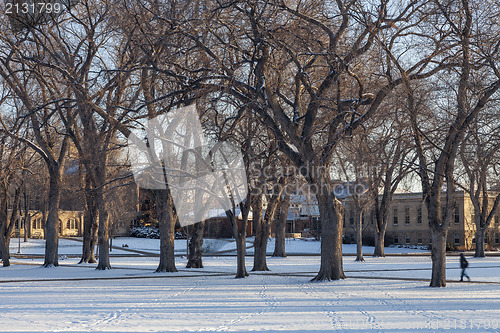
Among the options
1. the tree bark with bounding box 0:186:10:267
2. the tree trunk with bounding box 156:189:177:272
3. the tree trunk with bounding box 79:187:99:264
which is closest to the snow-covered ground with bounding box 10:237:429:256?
the tree trunk with bounding box 79:187:99:264

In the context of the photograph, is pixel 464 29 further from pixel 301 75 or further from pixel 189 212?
pixel 189 212

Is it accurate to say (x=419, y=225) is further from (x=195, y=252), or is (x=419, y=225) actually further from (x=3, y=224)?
(x=3, y=224)

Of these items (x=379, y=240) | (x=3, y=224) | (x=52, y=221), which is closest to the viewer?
(x=52, y=221)

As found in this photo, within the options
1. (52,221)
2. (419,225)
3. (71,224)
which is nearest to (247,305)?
(52,221)

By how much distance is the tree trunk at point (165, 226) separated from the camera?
2853cm

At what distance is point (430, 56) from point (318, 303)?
9855mm

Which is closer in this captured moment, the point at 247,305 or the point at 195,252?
the point at 247,305

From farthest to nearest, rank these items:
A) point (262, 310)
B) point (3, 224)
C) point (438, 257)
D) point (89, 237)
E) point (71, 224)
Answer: point (71, 224) → point (89, 237) → point (3, 224) → point (438, 257) → point (262, 310)

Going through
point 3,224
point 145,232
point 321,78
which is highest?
point 321,78

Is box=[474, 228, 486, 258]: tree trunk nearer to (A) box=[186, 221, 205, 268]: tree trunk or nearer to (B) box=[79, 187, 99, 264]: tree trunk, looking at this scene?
(A) box=[186, 221, 205, 268]: tree trunk

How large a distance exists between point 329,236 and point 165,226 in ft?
31.1

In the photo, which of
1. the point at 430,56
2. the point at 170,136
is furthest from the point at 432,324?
the point at 170,136

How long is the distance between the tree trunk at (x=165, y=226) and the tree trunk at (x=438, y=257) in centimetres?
1310

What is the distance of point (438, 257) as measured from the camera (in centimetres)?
2041
